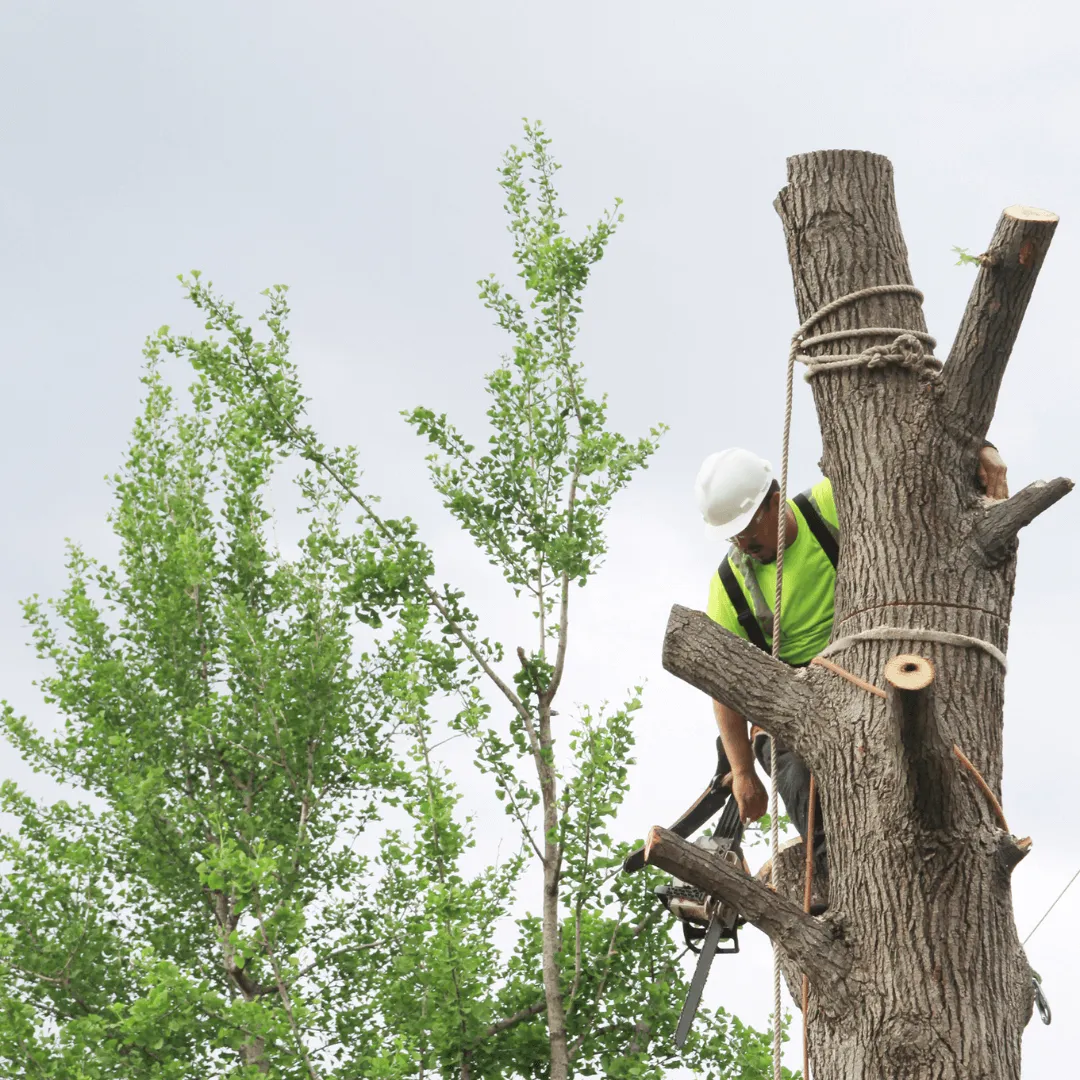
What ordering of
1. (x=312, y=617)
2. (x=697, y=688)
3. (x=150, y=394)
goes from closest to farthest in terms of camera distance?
1. (x=697, y=688)
2. (x=312, y=617)
3. (x=150, y=394)

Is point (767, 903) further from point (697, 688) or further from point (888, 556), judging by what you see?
point (888, 556)

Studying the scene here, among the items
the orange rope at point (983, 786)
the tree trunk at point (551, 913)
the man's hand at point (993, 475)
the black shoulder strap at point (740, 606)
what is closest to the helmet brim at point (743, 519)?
the black shoulder strap at point (740, 606)

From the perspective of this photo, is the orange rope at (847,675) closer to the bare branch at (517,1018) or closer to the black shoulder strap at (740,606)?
the black shoulder strap at (740,606)

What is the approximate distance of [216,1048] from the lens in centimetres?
956

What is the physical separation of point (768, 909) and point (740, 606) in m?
1.18

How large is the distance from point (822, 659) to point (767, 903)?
68 cm

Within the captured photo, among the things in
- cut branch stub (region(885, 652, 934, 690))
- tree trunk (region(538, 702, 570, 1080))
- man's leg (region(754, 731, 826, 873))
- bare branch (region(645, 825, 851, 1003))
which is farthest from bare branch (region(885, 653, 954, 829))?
tree trunk (region(538, 702, 570, 1080))

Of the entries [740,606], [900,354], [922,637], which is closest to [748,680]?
[922,637]

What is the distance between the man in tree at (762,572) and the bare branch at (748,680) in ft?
1.92

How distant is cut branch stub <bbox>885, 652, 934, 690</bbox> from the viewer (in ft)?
9.02

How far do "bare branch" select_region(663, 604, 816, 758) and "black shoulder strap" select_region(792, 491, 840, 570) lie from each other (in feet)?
2.36

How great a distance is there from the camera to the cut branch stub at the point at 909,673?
2.75 metres

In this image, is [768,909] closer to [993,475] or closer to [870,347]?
[993,475]

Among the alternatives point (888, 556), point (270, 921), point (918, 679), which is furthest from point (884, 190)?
point (270, 921)
